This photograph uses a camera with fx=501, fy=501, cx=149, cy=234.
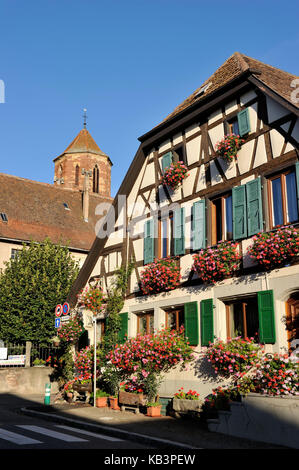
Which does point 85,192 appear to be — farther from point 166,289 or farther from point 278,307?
point 278,307

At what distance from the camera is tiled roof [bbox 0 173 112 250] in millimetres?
28389

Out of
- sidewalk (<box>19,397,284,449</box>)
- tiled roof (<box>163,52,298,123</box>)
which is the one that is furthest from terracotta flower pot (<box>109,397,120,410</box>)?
tiled roof (<box>163,52,298,123</box>)

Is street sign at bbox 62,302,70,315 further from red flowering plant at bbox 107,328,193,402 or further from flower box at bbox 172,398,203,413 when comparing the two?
flower box at bbox 172,398,203,413

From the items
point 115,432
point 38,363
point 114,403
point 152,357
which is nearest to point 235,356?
point 152,357

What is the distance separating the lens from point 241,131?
40.4 ft

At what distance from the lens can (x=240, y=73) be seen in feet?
40.9

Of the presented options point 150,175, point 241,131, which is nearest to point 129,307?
point 150,175

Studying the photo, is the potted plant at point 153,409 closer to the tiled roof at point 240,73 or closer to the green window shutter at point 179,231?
the green window shutter at point 179,231

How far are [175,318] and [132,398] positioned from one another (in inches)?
94.7

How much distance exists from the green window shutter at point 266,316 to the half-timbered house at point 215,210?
0.07ft

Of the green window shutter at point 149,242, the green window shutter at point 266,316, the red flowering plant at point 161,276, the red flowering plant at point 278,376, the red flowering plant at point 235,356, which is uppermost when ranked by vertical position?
the green window shutter at point 149,242

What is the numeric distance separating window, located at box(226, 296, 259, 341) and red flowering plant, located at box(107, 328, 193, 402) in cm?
124

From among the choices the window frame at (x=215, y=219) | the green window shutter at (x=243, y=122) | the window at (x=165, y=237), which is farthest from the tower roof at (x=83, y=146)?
the green window shutter at (x=243, y=122)

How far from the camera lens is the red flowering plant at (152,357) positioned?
40.2ft
